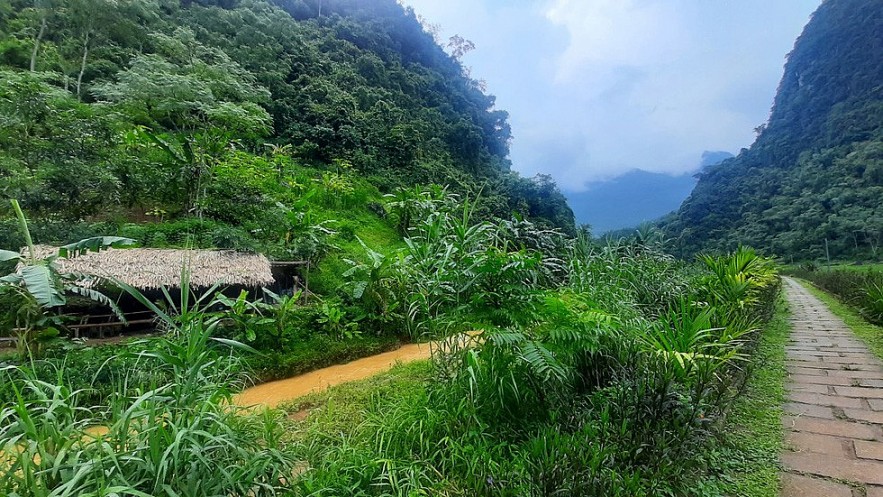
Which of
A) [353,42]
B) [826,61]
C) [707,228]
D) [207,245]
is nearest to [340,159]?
[207,245]

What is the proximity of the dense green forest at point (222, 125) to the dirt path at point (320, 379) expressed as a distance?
3062 mm

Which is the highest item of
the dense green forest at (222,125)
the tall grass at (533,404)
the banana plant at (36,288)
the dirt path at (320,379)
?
the dense green forest at (222,125)

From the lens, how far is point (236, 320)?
482 cm

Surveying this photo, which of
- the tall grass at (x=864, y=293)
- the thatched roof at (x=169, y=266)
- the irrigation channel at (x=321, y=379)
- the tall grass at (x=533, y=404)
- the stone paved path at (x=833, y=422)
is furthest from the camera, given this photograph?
the thatched roof at (x=169, y=266)

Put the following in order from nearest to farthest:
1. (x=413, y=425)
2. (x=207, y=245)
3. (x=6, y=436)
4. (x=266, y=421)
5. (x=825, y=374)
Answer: (x=6, y=436) → (x=266, y=421) → (x=413, y=425) → (x=825, y=374) → (x=207, y=245)

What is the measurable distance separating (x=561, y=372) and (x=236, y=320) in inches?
176

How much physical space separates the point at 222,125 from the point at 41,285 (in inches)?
385

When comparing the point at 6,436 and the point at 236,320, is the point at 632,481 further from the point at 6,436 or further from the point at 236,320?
the point at 236,320

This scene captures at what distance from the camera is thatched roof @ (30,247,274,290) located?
5457 millimetres

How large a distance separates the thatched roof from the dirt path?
1871 millimetres

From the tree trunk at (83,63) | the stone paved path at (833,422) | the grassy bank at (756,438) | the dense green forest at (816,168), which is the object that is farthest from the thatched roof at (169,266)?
the dense green forest at (816,168)

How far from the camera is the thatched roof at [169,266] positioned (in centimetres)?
546

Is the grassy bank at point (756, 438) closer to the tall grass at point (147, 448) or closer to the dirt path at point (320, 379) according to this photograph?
the tall grass at point (147, 448)

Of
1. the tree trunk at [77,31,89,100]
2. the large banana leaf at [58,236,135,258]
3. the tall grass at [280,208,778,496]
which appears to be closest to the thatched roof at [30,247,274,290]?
the large banana leaf at [58,236,135,258]
